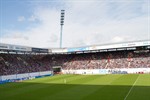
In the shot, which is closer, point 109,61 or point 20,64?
point 20,64

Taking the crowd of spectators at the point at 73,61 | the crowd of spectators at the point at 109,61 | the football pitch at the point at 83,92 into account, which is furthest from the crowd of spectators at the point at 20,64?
the football pitch at the point at 83,92

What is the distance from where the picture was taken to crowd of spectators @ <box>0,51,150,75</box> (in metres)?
57.4

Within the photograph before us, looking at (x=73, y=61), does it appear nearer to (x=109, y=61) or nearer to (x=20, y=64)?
(x=109, y=61)

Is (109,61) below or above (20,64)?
above

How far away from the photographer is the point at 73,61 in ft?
241

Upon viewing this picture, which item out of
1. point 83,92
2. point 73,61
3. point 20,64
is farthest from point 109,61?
point 83,92

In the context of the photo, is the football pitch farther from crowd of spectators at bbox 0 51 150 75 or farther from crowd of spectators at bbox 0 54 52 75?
crowd of spectators at bbox 0 51 150 75

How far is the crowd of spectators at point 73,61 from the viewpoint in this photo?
57.4 metres

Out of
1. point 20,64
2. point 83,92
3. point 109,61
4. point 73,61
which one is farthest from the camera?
point 73,61

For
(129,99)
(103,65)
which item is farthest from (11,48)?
(129,99)


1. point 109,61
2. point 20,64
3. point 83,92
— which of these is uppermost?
point 109,61

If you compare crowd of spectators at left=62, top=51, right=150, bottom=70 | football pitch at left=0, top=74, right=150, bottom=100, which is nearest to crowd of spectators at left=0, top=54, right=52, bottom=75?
crowd of spectators at left=62, top=51, right=150, bottom=70

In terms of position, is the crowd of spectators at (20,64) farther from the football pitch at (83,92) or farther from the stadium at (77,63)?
the football pitch at (83,92)

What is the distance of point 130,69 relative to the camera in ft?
191
